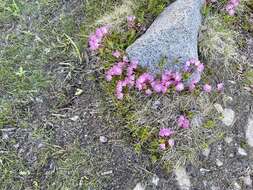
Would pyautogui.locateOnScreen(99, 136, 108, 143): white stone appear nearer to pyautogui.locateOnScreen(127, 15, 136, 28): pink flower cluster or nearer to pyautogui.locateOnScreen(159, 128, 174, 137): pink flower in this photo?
pyautogui.locateOnScreen(159, 128, 174, 137): pink flower

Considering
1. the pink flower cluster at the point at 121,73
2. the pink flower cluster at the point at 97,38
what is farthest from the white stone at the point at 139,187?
the pink flower cluster at the point at 97,38

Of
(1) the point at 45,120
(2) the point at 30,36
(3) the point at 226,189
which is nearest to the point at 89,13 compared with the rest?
(2) the point at 30,36

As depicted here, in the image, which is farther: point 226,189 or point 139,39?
point 139,39

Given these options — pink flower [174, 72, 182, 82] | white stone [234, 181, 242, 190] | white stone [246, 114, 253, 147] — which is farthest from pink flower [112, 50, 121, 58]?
white stone [234, 181, 242, 190]

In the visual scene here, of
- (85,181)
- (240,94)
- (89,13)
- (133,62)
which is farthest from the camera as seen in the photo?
(89,13)

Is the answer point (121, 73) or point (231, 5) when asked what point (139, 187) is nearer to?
point (121, 73)

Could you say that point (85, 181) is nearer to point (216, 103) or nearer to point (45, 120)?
point (45, 120)

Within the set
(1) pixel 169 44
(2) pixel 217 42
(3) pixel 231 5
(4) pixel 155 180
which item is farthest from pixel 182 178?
(3) pixel 231 5
